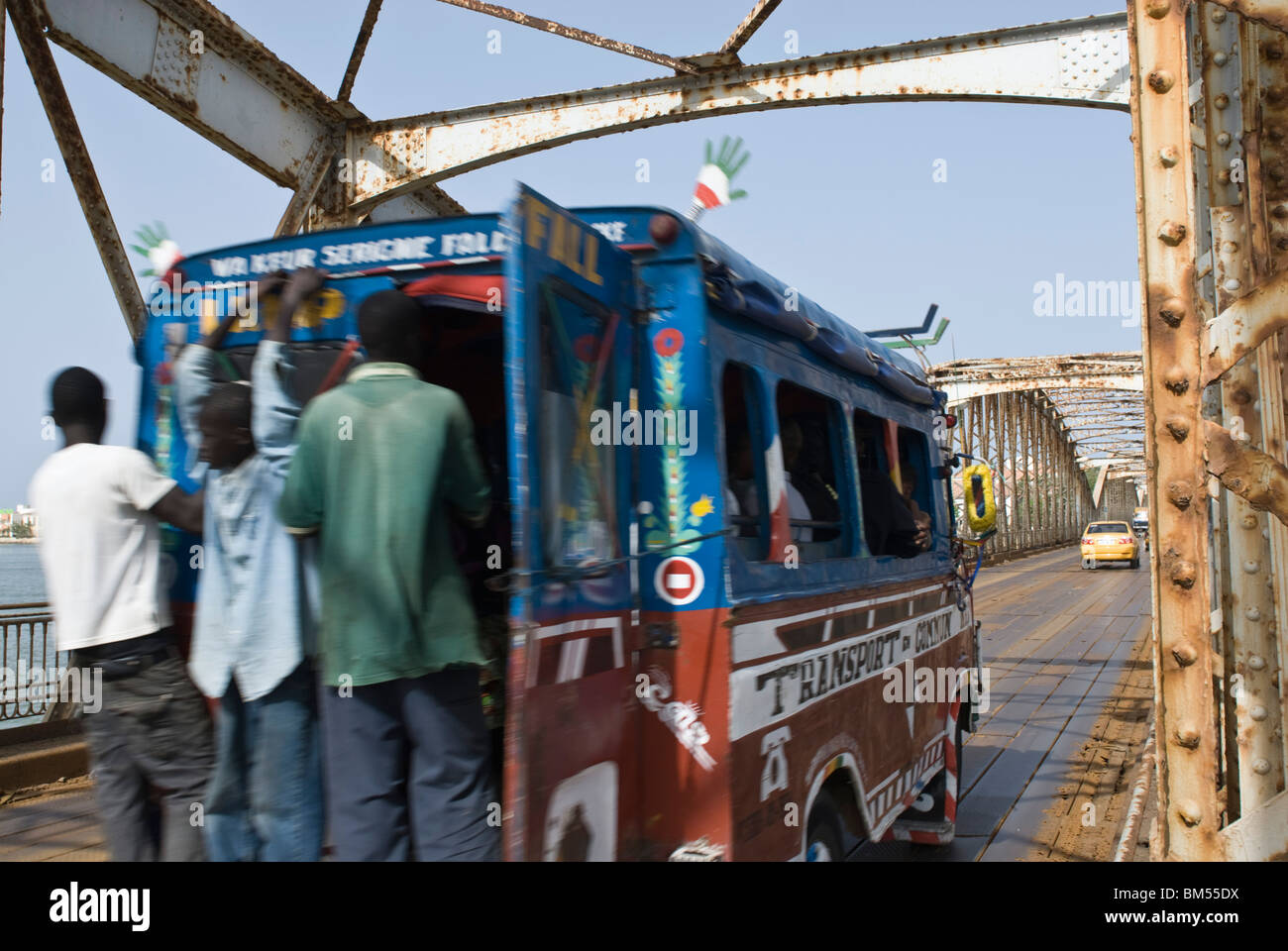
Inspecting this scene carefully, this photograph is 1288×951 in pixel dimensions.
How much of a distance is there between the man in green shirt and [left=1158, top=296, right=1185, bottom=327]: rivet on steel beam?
178cm

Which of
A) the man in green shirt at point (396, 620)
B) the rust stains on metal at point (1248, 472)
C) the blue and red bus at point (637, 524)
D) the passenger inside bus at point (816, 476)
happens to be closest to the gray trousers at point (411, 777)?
the man in green shirt at point (396, 620)

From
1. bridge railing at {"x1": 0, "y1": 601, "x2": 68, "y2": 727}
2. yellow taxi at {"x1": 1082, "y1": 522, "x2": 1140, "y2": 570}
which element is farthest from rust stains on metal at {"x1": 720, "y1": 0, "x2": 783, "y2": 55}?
yellow taxi at {"x1": 1082, "y1": 522, "x2": 1140, "y2": 570}

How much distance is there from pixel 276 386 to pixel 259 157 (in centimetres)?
431

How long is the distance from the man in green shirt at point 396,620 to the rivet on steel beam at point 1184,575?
1770 mm

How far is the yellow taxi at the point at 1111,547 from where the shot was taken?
34.5 m

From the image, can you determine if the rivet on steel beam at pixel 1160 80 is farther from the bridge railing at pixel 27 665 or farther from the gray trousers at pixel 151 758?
A: the bridge railing at pixel 27 665

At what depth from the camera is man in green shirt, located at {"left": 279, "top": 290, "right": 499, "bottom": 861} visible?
2691mm

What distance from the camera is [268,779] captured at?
3070 mm

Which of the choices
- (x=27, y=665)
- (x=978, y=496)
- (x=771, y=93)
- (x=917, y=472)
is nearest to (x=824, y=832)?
(x=978, y=496)

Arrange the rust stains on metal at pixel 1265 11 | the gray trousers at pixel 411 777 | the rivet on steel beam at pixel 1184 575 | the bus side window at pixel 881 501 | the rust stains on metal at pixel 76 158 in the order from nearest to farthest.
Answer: the rust stains on metal at pixel 1265 11, the rivet on steel beam at pixel 1184 575, the gray trousers at pixel 411 777, the bus side window at pixel 881 501, the rust stains on metal at pixel 76 158

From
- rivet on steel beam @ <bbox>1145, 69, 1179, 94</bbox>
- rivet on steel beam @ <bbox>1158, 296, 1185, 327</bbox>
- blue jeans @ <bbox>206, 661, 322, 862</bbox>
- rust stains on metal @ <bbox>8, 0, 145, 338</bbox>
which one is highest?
rust stains on metal @ <bbox>8, 0, 145, 338</bbox>

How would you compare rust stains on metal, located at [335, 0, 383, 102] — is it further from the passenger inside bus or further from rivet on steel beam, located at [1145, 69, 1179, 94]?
rivet on steel beam, located at [1145, 69, 1179, 94]

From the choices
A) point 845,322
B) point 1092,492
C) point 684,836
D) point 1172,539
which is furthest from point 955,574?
point 1092,492
